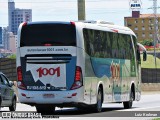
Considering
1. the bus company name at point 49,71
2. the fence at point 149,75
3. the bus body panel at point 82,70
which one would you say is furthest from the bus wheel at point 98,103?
the fence at point 149,75

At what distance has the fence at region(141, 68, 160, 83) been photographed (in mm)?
71062

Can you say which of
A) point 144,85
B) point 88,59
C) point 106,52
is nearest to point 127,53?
point 106,52

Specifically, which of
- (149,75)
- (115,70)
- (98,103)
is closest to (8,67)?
(115,70)

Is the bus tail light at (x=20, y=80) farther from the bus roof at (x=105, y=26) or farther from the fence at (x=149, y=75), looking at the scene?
the fence at (x=149, y=75)

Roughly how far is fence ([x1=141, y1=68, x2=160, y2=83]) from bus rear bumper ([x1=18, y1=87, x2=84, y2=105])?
45.8 m

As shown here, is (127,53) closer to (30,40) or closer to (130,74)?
(130,74)

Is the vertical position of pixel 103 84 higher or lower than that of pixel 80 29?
lower

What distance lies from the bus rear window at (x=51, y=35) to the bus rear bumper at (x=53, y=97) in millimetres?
1695

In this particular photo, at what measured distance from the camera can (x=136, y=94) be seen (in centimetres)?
3303

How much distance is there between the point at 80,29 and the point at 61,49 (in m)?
1.00

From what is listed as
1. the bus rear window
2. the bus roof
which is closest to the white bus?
the bus rear window

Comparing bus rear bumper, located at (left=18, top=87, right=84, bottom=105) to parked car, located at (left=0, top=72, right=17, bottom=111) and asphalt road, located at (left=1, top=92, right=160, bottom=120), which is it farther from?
parked car, located at (left=0, top=72, right=17, bottom=111)

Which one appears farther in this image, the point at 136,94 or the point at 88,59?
the point at 136,94

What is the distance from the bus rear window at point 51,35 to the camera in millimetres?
25609
